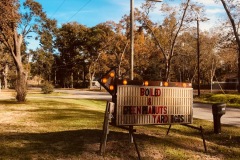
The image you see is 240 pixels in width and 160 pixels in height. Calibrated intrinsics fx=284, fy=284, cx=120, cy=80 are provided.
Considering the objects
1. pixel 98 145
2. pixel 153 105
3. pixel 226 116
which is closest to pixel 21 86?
pixel 226 116

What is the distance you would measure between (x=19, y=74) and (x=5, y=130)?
44.5 ft

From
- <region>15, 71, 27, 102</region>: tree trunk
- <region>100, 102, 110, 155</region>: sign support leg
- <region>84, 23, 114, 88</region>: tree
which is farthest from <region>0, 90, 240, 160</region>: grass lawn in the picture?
<region>84, 23, 114, 88</region>: tree

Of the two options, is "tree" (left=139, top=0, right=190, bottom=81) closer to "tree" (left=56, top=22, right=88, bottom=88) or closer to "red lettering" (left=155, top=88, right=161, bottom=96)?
"red lettering" (left=155, top=88, right=161, bottom=96)

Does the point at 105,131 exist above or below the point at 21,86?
below

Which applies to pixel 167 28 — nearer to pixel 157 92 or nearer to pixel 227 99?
pixel 227 99

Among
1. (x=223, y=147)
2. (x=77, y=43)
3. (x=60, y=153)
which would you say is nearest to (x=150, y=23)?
(x=223, y=147)

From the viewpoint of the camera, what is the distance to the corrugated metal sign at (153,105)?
7719mm

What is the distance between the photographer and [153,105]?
8250mm

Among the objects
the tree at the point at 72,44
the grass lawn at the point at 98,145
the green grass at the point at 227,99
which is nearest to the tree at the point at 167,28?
the green grass at the point at 227,99

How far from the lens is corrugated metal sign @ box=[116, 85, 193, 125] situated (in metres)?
7.72

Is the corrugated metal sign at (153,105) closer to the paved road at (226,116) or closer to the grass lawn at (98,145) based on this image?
the grass lawn at (98,145)

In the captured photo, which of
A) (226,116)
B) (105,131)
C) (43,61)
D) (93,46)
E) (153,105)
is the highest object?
(93,46)

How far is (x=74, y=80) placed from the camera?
310ft

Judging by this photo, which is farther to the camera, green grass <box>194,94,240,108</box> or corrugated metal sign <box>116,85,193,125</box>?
green grass <box>194,94,240,108</box>
